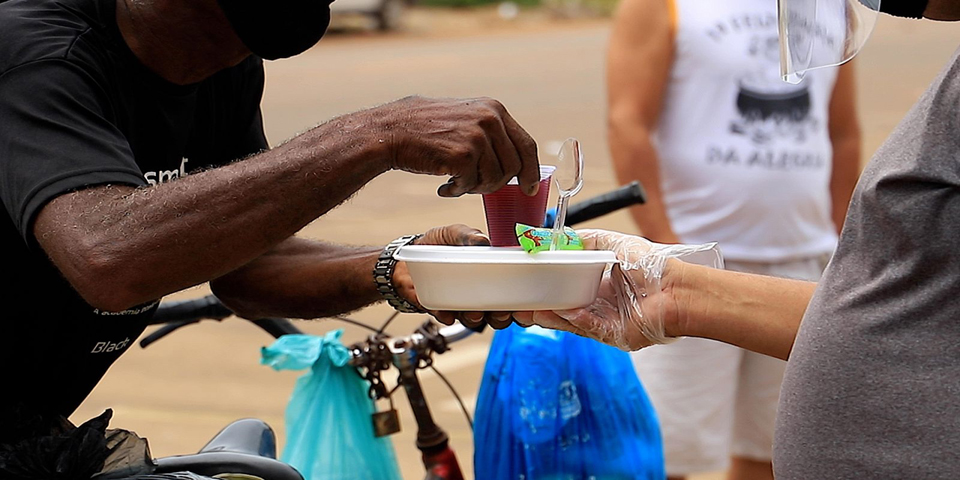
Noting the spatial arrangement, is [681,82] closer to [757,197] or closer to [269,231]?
[757,197]

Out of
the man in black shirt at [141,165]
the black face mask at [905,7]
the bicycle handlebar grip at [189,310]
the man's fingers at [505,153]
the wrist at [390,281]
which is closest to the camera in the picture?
the black face mask at [905,7]

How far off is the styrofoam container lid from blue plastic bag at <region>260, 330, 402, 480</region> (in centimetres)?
65

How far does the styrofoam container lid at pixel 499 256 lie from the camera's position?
1.86m

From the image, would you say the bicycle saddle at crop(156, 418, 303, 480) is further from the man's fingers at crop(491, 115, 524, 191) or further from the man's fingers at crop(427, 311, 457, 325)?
the man's fingers at crop(491, 115, 524, 191)

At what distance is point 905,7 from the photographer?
1.71m

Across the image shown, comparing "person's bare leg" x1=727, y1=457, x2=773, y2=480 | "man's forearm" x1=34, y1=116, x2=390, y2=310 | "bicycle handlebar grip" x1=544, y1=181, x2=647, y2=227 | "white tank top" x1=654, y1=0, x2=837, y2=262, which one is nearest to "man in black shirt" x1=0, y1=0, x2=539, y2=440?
"man's forearm" x1=34, y1=116, x2=390, y2=310

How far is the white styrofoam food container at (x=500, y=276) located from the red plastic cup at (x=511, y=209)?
0.15 meters

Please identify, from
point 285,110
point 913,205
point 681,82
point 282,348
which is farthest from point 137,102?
point 285,110

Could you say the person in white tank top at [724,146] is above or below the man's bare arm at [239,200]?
below

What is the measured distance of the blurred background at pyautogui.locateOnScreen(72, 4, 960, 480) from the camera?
555 centimetres

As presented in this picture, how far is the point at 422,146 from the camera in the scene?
73.6 inches

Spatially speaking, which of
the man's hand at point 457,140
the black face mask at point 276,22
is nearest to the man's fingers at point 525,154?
the man's hand at point 457,140

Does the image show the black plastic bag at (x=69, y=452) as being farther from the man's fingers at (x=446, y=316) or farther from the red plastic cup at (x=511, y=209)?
the red plastic cup at (x=511, y=209)

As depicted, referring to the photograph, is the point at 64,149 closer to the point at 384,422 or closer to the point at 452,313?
the point at 452,313
